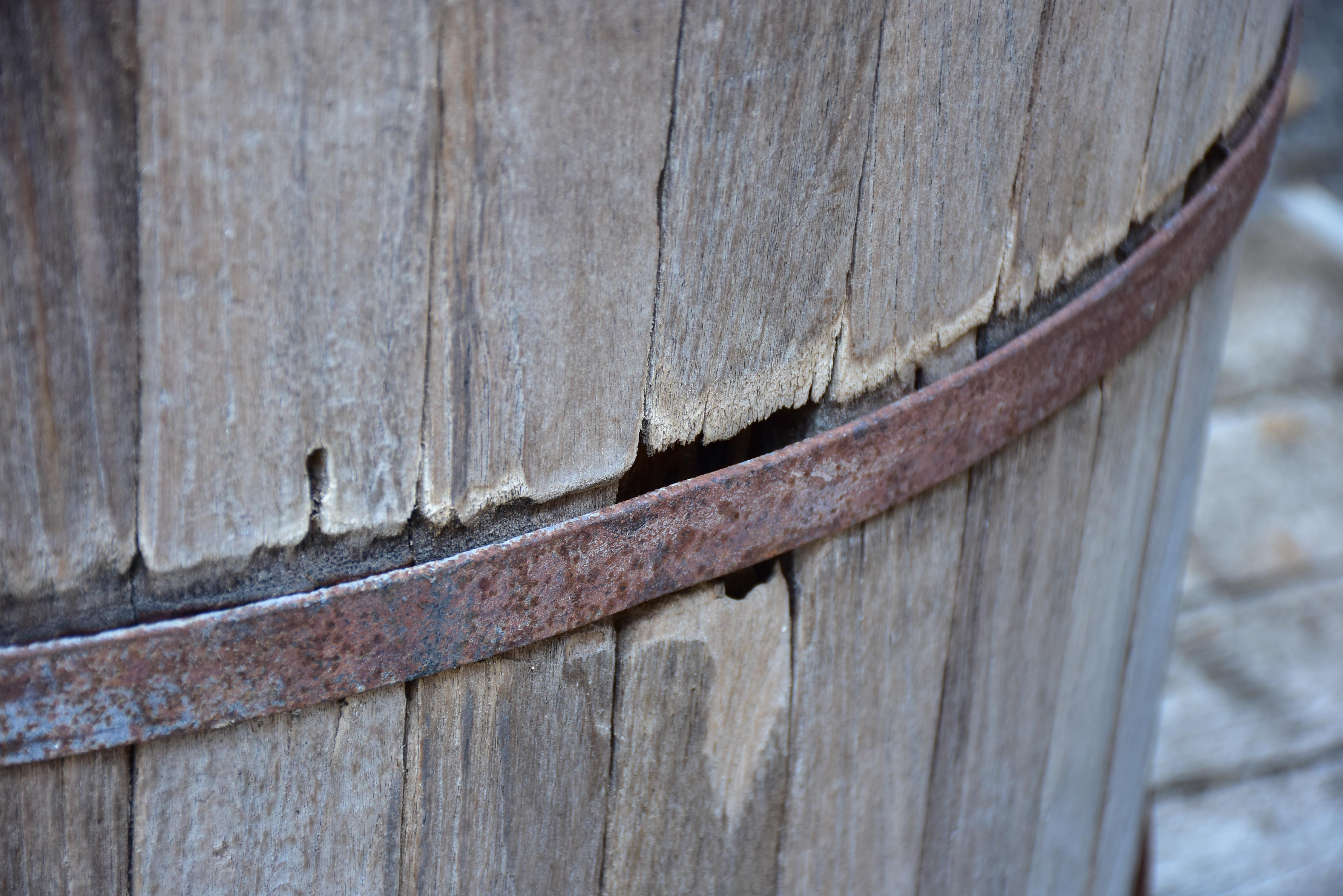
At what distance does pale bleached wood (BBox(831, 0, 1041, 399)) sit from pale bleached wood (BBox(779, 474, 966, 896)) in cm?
12

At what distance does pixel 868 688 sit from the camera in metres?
0.90

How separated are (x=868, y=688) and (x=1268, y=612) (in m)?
1.84

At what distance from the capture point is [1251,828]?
6.68ft

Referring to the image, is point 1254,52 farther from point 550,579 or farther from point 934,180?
point 550,579

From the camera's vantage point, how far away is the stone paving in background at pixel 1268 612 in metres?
2.02

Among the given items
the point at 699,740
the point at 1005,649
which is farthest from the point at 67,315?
the point at 1005,649

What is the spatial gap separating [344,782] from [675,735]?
0.72 feet

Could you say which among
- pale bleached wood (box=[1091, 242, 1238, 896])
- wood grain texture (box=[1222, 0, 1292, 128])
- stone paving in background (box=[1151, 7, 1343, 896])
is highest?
wood grain texture (box=[1222, 0, 1292, 128])

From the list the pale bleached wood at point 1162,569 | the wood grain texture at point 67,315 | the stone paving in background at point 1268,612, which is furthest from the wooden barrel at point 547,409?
the stone paving in background at point 1268,612

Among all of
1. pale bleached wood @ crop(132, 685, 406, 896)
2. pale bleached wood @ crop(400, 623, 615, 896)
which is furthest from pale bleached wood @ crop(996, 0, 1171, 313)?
pale bleached wood @ crop(132, 685, 406, 896)

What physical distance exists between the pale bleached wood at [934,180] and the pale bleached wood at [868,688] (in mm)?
122

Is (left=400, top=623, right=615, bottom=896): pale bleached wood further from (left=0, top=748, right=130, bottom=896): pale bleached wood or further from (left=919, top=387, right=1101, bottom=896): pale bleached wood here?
(left=919, top=387, right=1101, bottom=896): pale bleached wood

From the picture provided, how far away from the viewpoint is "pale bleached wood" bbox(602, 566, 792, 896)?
797mm

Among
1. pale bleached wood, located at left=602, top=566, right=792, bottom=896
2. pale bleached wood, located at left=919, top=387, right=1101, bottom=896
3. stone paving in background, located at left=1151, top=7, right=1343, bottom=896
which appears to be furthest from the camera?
stone paving in background, located at left=1151, top=7, right=1343, bottom=896
